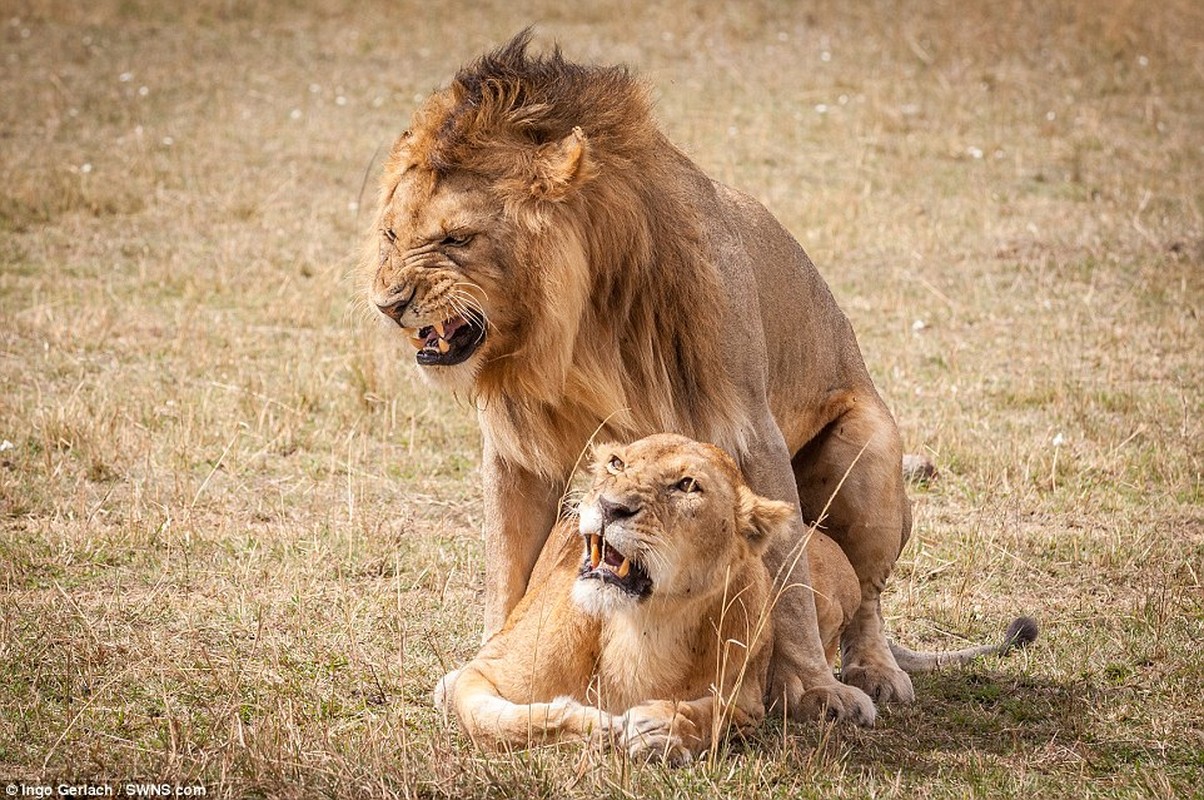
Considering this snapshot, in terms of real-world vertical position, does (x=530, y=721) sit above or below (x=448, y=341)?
below

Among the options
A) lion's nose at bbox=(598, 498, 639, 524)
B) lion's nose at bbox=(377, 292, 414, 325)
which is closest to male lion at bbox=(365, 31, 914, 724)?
lion's nose at bbox=(377, 292, 414, 325)

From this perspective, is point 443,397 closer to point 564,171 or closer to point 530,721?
point 564,171

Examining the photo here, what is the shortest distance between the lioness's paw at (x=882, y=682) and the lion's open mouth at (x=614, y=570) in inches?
45.1

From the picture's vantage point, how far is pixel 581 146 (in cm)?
415

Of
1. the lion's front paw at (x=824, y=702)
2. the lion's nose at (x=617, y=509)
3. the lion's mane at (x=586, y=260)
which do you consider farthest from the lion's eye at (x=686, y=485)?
the lion's front paw at (x=824, y=702)

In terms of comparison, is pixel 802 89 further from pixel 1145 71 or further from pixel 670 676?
pixel 670 676

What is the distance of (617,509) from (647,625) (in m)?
0.42

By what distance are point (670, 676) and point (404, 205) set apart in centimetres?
136

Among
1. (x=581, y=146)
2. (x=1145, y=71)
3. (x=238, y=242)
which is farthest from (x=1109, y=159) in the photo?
(x=581, y=146)

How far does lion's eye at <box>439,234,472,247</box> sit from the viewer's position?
4.11 m

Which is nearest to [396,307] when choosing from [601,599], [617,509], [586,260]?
[586,260]

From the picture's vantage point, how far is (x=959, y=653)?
494 cm

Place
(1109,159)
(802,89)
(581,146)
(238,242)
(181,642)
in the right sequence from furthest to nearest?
(802,89) → (1109,159) → (238,242) → (181,642) → (581,146)

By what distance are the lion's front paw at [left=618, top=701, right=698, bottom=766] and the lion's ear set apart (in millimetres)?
1290
